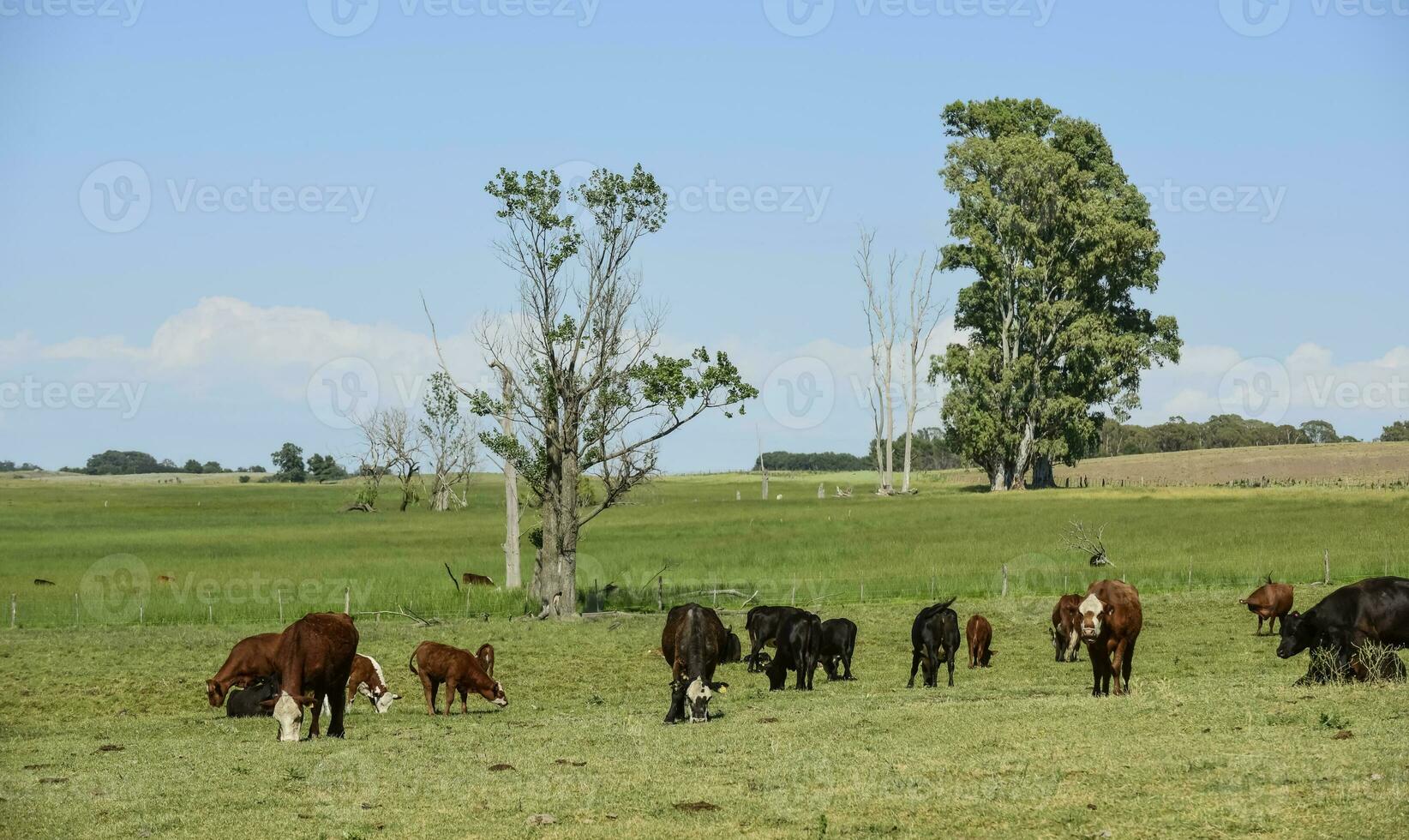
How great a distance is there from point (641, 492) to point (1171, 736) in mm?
104687

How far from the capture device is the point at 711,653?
1892 cm

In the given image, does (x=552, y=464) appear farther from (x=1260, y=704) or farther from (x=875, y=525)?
(x=875, y=525)

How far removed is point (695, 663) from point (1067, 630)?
11.5m

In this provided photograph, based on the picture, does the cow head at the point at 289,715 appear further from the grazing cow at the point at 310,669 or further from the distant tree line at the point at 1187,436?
the distant tree line at the point at 1187,436

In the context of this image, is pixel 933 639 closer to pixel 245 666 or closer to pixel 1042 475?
pixel 245 666

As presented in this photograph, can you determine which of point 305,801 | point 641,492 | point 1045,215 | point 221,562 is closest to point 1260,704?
point 305,801

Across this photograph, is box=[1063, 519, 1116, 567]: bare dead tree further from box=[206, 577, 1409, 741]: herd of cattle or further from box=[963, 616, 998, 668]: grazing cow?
box=[206, 577, 1409, 741]: herd of cattle

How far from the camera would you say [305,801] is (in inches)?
483

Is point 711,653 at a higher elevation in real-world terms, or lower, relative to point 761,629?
higher

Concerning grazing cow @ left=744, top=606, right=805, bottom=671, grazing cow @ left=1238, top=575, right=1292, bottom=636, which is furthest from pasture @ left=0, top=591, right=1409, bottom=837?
grazing cow @ left=1238, top=575, right=1292, bottom=636

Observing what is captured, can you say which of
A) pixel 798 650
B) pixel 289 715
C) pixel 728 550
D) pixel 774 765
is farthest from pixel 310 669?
pixel 728 550

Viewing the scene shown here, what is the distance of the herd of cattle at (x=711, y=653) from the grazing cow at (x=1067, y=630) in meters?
4.73

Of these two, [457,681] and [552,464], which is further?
[552,464]

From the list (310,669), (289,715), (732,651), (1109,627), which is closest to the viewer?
(289,715)
